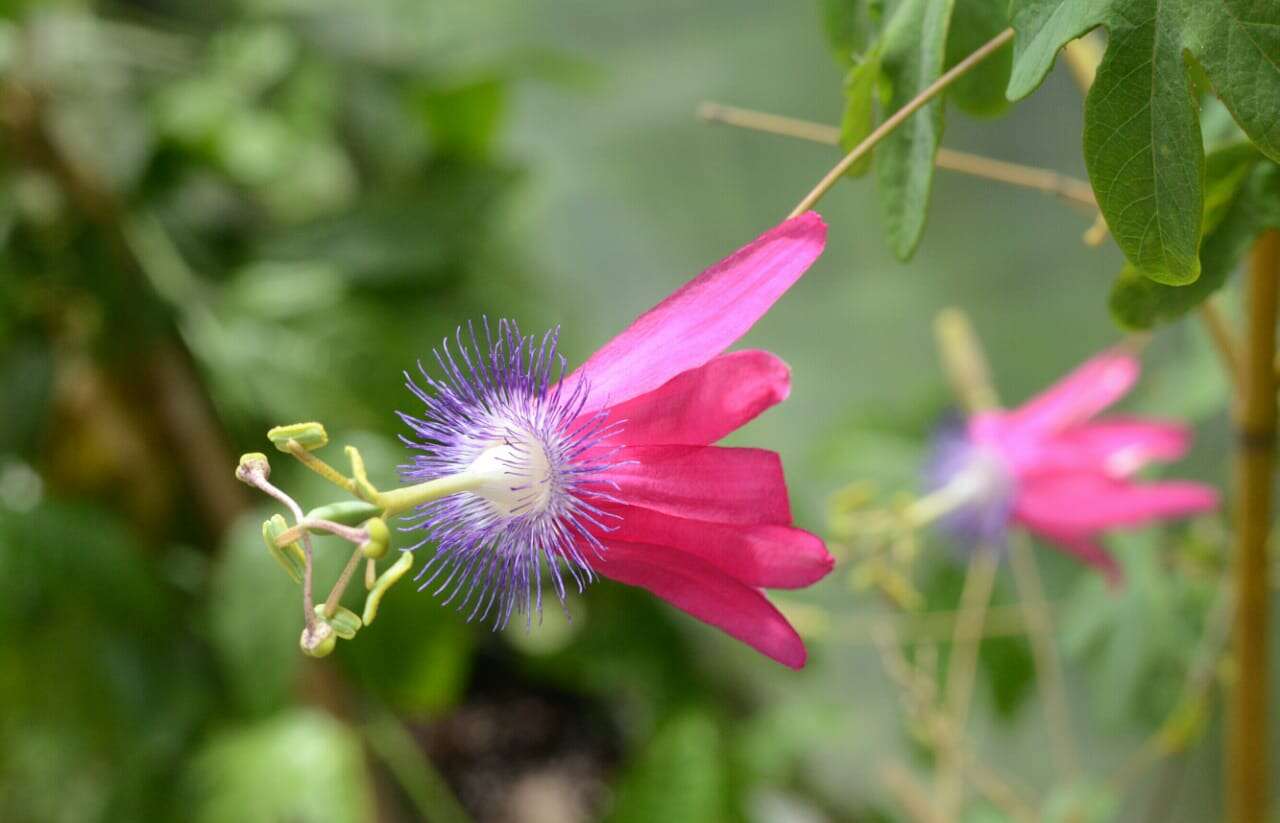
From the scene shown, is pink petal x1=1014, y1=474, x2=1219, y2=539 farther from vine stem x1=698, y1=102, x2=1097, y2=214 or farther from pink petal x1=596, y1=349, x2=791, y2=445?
pink petal x1=596, y1=349, x2=791, y2=445

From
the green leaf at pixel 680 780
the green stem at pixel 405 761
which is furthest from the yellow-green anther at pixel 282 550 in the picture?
the green stem at pixel 405 761

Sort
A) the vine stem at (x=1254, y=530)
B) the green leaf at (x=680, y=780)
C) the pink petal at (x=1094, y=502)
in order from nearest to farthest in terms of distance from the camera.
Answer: the vine stem at (x=1254, y=530) → the pink petal at (x=1094, y=502) → the green leaf at (x=680, y=780)

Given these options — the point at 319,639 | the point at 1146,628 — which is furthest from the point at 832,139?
the point at 1146,628

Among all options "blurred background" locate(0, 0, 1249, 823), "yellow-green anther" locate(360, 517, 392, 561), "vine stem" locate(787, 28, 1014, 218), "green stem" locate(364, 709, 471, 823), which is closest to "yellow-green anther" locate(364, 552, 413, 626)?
"yellow-green anther" locate(360, 517, 392, 561)

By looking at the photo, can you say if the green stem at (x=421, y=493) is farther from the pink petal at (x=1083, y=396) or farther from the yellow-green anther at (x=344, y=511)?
the pink petal at (x=1083, y=396)

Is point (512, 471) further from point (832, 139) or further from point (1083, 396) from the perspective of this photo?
point (1083, 396)

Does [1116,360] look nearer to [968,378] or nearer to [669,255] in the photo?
[968,378]
